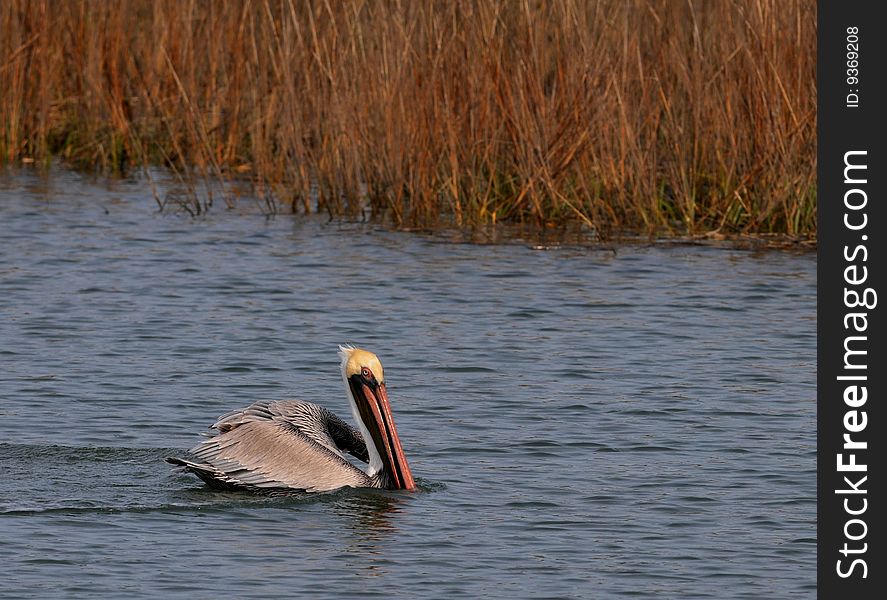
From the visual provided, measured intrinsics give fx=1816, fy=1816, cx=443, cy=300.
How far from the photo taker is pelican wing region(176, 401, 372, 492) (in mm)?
7305

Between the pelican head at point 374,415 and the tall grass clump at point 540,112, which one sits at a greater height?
the tall grass clump at point 540,112

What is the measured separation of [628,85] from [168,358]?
3.87 m

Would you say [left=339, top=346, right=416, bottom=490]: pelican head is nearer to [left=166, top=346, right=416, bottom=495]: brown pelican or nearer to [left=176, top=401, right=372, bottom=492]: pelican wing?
[left=166, top=346, right=416, bottom=495]: brown pelican

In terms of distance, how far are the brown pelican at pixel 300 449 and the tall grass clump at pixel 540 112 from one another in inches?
178

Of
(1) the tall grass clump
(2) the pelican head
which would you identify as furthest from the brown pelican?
(1) the tall grass clump

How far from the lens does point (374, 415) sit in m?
7.50

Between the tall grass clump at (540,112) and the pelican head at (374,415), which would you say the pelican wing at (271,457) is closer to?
the pelican head at (374,415)

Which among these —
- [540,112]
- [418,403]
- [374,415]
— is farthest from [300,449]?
[540,112]

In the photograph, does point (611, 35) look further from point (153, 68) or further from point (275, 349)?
point (153, 68)

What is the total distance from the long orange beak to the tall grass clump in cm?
453

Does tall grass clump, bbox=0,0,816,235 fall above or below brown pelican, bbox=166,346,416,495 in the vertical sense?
above

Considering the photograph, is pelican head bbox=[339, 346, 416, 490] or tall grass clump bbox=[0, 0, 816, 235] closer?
pelican head bbox=[339, 346, 416, 490]

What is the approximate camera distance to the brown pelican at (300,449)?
7.31 meters

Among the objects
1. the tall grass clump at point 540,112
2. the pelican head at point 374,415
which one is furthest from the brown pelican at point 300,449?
the tall grass clump at point 540,112
